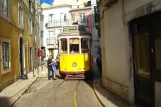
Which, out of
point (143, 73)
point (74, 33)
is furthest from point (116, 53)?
point (74, 33)

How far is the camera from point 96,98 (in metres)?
11.2

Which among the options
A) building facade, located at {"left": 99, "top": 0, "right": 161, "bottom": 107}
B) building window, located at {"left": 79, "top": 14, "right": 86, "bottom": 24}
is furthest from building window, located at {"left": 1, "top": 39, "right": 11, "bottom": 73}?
building window, located at {"left": 79, "top": 14, "right": 86, "bottom": 24}

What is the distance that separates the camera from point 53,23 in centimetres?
5559

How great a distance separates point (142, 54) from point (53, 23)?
48.0 metres

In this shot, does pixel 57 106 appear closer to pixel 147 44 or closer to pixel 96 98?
pixel 96 98

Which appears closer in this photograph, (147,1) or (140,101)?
(147,1)

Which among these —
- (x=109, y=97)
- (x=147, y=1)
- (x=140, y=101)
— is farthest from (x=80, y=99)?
(x=147, y=1)

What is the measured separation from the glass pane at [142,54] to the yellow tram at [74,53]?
9.19m

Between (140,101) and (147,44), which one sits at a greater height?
(147,44)

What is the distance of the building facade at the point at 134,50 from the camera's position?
734cm

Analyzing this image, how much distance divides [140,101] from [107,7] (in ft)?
15.9

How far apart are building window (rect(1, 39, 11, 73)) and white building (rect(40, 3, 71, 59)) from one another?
38428 millimetres

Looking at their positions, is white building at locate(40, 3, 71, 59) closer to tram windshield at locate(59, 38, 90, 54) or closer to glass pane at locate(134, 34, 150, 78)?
tram windshield at locate(59, 38, 90, 54)

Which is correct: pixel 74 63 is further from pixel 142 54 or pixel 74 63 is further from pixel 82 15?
pixel 82 15
